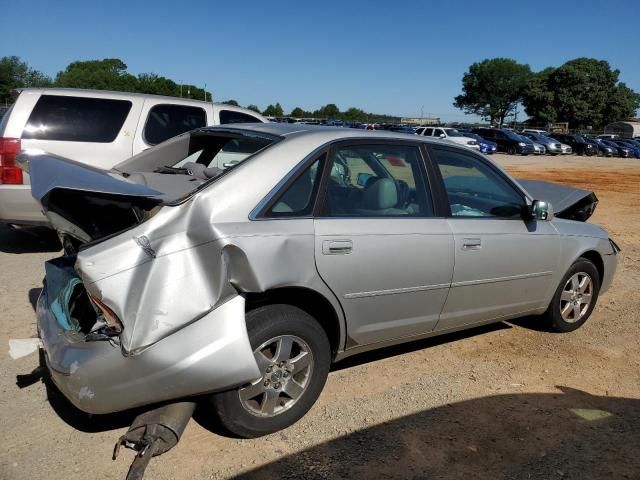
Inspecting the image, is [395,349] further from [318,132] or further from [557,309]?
[318,132]

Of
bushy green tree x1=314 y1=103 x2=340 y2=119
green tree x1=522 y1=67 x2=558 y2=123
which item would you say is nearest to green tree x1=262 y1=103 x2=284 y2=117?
bushy green tree x1=314 y1=103 x2=340 y2=119

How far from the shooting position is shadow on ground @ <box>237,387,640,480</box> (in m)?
2.79

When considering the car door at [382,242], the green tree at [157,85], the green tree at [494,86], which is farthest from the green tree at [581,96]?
the car door at [382,242]

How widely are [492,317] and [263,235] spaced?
211cm

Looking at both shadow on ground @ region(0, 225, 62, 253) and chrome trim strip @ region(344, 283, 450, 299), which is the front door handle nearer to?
chrome trim strip @ region(344, 283, 450, 299)

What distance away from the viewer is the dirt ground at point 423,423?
278cm

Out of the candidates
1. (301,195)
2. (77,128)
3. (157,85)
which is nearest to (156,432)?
(301,195)

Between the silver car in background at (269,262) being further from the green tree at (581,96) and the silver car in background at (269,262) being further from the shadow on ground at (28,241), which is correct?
the green tree at (581,96)

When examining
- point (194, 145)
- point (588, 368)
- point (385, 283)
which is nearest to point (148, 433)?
point (385, 283)

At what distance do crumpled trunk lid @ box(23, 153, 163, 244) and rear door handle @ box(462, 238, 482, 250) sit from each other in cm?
197

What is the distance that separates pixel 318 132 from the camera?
331 centimetres

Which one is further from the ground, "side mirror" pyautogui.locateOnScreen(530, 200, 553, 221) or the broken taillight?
"side mirror" pyautogui.locateOnScreen(530, 200, 553, 221)

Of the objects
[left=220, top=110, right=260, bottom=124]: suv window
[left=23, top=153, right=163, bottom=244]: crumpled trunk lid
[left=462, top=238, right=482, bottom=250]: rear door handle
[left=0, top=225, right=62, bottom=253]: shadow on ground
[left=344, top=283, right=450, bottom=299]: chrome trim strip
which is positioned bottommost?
[left=0, top=225, right=62, bottom=253]: shadow on ground

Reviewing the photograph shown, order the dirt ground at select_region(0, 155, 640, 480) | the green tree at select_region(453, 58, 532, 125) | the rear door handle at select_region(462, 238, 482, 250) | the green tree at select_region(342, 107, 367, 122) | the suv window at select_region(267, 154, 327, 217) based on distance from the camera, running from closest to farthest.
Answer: the dirt ground at select_region(0, 155, 640, 480) → the suv window at select_region(267, 154, 327, 217) → the rear door handle at select_region(462, 238, 482, 250) → the green tree at select_region(342, 107, 367, 122) → the green tree at select_region(453, 58, 532, 125)
